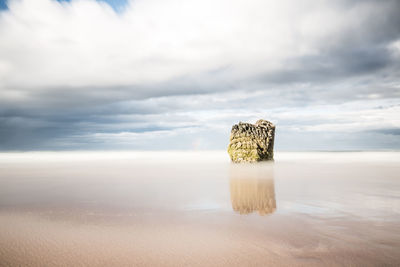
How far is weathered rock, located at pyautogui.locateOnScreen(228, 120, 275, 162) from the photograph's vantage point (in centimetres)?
1783

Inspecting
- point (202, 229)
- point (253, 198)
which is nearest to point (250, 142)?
point (253, 198)

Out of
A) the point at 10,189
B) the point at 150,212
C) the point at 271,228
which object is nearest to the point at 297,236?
the point at 271,228

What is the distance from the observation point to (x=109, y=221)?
4.63 meters

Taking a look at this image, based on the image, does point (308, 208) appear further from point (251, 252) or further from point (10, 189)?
point (10, 189)

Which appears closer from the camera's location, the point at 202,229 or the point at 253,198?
the point at 202,229

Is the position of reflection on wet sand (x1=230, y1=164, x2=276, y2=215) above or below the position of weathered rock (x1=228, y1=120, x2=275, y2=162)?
below

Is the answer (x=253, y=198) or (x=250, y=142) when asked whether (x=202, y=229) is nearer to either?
(x=253, y=198)

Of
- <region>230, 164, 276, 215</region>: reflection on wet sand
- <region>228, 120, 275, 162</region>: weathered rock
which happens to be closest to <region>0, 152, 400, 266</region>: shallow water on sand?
<region>230, 164, 276, 215</region>: reflection on wet sand

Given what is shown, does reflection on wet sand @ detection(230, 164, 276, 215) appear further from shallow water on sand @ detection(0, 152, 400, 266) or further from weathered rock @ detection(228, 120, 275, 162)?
weathered rock @ detection(228, 120, 275, 162)

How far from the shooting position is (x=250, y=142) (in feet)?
59.1

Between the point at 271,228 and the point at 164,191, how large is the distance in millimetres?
4415

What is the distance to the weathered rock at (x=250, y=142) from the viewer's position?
17828 mm

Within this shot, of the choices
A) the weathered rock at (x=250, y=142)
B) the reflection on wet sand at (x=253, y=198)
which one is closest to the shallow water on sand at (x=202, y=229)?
the reflection on wet sand at (x=253, y=198)

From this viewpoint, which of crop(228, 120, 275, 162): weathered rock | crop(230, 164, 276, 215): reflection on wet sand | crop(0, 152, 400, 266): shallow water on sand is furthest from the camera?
crop(228, 120, 275, 162): weathered rock
